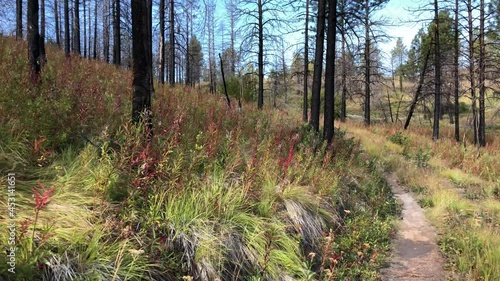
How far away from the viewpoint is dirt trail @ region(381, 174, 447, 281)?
413cm

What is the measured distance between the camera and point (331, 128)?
9.25 metres

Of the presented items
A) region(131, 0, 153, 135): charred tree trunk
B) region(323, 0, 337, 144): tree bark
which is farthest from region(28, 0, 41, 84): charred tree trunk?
region(323, 0, 337, 144): tree bark

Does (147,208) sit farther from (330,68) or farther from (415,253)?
(330,68)

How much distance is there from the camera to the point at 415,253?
477cm

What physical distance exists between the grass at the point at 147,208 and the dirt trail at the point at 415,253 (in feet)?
0.81

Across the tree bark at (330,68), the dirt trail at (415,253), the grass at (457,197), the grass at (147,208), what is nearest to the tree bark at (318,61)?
the tree bark at (330,68)

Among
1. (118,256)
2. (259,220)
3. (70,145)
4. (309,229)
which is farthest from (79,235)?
(309,229)

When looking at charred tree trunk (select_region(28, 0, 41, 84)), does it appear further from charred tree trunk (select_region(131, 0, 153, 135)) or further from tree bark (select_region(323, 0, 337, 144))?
tree bark (select_region(323, 0, 337, 144))

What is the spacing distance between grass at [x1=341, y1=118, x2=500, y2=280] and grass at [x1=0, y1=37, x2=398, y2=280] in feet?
3.39

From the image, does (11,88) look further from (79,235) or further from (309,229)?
(309,229)

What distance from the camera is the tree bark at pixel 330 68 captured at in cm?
864

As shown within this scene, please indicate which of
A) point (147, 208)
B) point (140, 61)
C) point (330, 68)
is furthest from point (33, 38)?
point (330, 68)

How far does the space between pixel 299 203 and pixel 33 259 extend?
301 centimetres

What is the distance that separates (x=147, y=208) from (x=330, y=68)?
7216 mm
